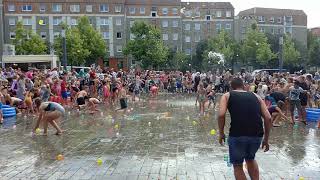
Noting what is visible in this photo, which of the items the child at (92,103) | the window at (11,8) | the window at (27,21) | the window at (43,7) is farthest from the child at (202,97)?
the window at (11,8)

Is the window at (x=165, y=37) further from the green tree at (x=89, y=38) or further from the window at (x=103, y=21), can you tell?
the green tree at (x=89, y=38)

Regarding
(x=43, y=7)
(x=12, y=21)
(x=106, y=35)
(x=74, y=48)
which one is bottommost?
(x=74, y=48)

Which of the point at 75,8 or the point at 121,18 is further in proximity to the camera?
the point at 121,18

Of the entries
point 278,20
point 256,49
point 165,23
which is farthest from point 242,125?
point 278,20

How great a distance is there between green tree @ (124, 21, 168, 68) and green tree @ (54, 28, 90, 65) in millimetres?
7297

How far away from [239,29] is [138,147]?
81.8 meters

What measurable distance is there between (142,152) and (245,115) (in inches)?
153

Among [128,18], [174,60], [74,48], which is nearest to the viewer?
[74,48]

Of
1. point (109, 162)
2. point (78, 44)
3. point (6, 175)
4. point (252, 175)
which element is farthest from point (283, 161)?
point (78, 44)

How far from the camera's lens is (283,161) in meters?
8.56

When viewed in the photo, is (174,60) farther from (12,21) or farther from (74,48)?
(12,21)

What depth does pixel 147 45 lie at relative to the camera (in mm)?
65688

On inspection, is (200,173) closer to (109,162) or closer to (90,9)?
(109,162)

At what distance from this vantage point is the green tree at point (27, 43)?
61.5 metres
